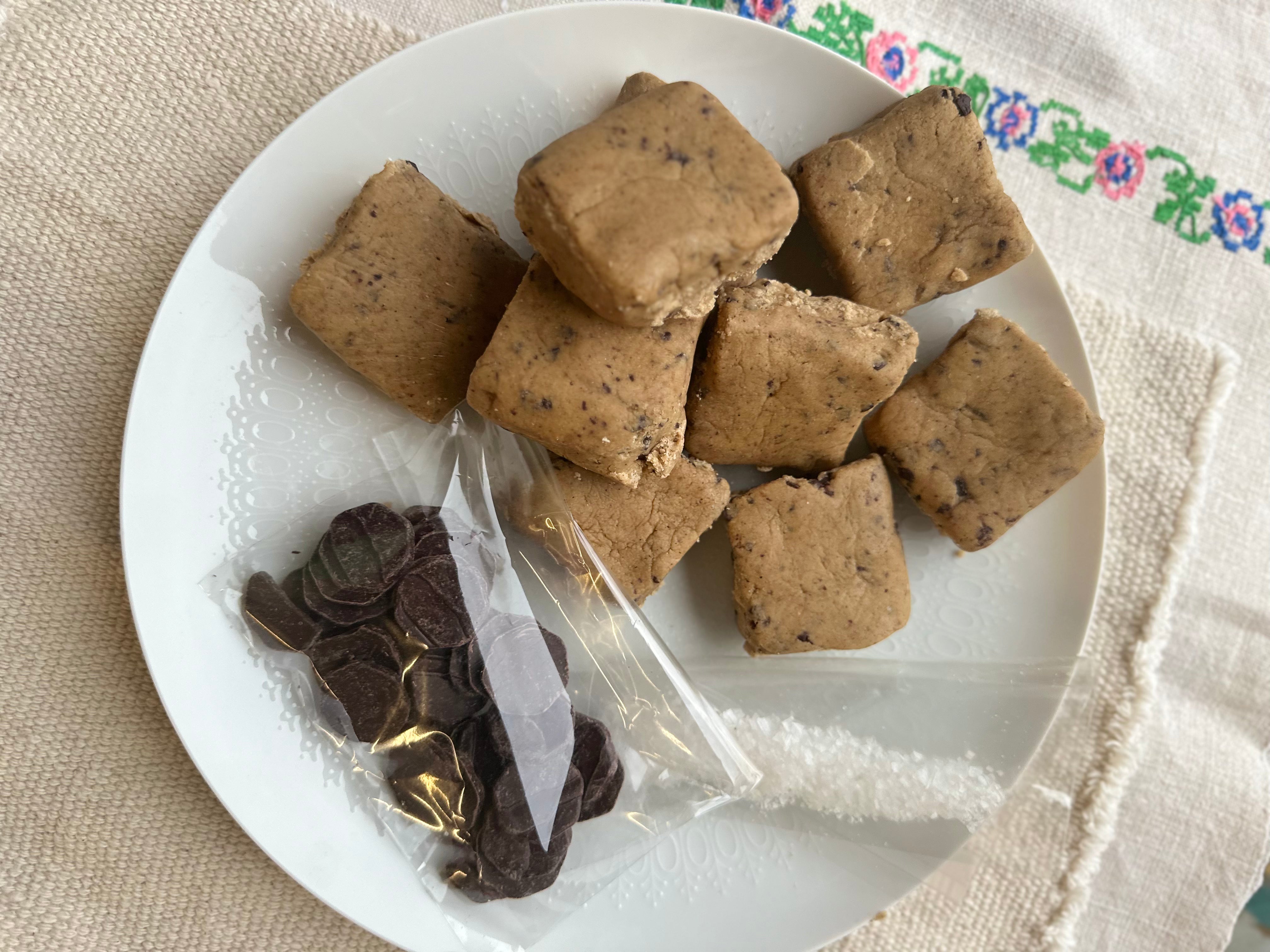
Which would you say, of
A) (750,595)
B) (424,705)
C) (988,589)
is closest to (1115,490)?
(988,589)

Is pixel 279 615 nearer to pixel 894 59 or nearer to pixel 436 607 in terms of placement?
pixel 436 607

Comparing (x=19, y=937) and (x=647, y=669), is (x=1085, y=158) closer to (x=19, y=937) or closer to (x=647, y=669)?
(x=647, y=669)

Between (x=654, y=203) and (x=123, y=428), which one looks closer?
(x=654, y=203)

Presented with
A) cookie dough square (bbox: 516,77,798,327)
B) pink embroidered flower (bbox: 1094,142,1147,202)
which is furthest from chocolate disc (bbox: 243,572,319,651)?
pink embroidered flower (bbox: 1094,142,1147,202)

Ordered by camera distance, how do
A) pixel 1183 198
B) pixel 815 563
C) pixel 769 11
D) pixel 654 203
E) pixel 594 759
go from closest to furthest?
pixel 654 203
pixel 594 759
pixel 815 563
pixel 769 11
pixel 1183 198

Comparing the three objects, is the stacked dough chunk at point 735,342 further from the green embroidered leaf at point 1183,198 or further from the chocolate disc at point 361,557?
the green embroidered leaf at point 1183,198

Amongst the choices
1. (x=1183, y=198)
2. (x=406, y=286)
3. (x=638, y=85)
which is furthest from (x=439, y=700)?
(x=1183, y=198)
